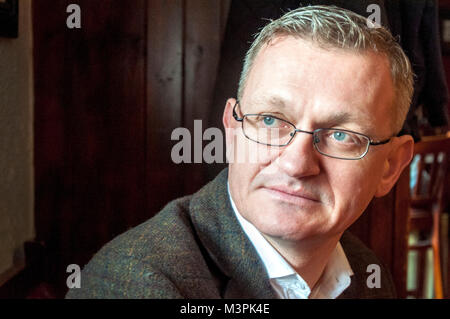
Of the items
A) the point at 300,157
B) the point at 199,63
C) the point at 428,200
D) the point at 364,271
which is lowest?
the point at 364,271

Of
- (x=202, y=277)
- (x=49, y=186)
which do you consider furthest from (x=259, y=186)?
(x=49, y=186)

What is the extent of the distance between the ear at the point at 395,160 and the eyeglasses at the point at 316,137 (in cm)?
5

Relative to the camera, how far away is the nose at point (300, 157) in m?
0.49

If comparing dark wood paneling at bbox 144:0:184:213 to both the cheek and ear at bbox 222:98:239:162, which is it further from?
the cheek

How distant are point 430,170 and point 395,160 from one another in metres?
0.21

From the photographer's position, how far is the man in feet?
1.60

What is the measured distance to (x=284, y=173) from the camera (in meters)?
0.50

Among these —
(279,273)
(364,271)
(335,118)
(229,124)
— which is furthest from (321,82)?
(364,271)

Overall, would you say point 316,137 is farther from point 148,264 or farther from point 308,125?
point 148,264

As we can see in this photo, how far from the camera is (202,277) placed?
1.66 ft
